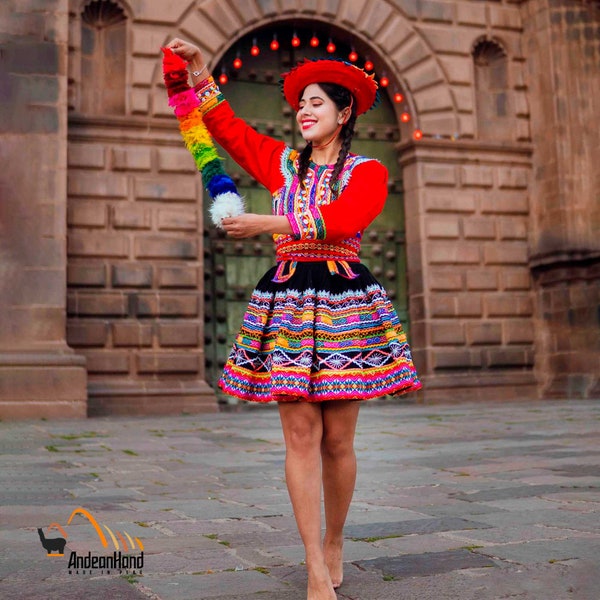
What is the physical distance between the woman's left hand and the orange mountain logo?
1.25 metres

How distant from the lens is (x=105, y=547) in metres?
3.85

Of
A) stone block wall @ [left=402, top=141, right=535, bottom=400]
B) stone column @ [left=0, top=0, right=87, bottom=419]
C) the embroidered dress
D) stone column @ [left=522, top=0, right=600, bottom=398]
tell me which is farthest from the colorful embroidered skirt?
stone column @ [left=522, top=0, right=600, bottom=398]

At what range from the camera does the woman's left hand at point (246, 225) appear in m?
3.26

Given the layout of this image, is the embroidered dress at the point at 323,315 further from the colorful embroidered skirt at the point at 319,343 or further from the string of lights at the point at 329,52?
the string of lights at the point at 329,52

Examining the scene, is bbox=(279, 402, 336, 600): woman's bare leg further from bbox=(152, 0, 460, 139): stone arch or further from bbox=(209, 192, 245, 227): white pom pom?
bbox=(152, 0, 460, 139): stone arch

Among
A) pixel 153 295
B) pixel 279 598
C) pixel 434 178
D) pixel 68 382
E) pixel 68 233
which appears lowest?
pixel 279 598

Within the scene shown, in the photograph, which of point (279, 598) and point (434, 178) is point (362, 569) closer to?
point (279, 598)

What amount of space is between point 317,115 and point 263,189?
10.5 meters

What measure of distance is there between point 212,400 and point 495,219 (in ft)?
16.4

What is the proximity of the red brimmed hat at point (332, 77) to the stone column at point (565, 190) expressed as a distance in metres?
10.8

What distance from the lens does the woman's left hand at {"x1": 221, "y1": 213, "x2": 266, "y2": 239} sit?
3.26 meters

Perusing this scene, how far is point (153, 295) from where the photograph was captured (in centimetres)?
1273

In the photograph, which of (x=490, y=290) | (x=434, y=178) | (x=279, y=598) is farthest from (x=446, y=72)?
(x=279, y=598)

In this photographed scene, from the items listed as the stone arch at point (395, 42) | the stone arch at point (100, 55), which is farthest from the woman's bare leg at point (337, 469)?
the stone arch at point (395, 42)
